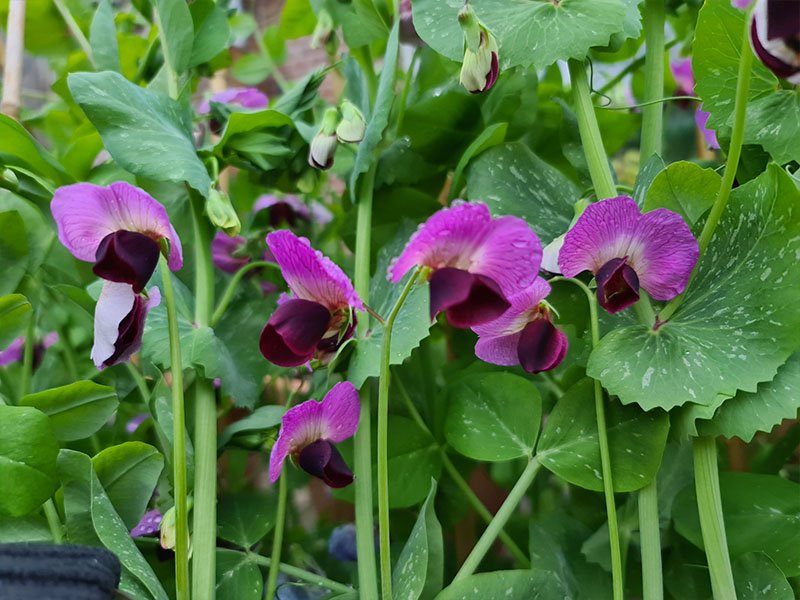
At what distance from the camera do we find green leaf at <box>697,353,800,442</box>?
0.44 metres

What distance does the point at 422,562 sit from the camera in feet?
1.47

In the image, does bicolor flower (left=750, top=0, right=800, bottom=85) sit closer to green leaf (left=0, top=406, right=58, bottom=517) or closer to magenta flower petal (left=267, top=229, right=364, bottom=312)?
magenta flower petal (left=267, top=229, right=364, bottom=312)

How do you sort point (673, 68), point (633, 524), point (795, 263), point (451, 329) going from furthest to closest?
1. point (673, 68)
2. point (451, 329)
3. point (633, 524)
4. point (795, 263)

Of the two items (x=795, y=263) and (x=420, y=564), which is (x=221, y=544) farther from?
(x=795, y=263)

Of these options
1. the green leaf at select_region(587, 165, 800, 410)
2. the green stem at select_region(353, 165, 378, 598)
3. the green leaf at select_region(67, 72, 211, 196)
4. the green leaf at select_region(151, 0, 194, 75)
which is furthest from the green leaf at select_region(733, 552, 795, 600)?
Answer: the green leaf at select_region(151, 0, 194, 75)

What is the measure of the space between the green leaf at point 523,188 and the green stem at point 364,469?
100 mm

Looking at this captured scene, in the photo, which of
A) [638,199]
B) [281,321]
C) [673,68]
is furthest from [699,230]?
[673,68]

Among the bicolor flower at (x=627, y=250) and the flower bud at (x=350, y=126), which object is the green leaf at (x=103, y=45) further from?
the bicolor flower at (x=627, y=250)

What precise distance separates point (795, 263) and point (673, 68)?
563 mm

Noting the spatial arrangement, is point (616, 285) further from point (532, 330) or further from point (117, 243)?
point (117, 243)

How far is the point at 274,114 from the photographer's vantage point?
58 centimetres

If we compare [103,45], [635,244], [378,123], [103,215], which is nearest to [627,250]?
[635,244]

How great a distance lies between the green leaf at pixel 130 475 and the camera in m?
0.47

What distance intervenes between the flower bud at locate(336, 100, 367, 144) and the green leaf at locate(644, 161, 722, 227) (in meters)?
0.23
